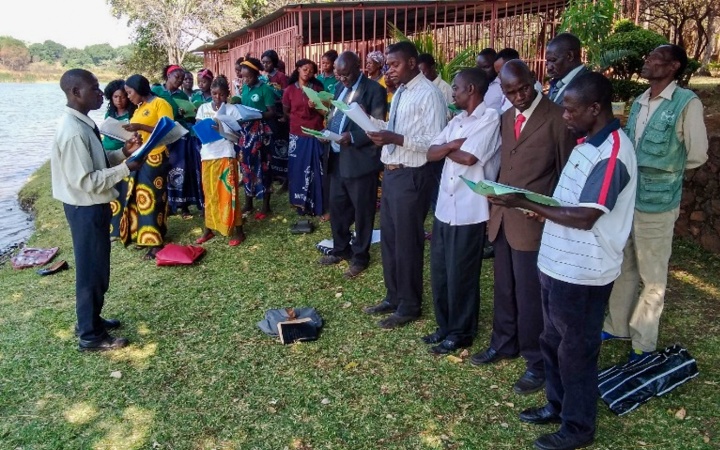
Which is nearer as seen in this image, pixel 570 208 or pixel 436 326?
pixel 570 208

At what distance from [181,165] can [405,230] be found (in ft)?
13.8

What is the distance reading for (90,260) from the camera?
3988 millimetres

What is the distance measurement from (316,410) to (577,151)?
6.60 feet

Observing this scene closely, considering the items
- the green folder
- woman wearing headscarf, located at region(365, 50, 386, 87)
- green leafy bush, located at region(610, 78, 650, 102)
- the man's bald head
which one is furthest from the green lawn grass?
green leafy bush, located at region(610, 78, 650, 102)

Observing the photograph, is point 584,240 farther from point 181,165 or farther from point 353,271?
point 181,165

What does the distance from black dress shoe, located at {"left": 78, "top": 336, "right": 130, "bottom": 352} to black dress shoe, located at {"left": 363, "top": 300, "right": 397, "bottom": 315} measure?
6.06ft

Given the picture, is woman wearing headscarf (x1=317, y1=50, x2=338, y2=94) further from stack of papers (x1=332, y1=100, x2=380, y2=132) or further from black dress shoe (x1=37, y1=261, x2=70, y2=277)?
black dress shoe (x1=37, y1=261, x2=70, y2=277)

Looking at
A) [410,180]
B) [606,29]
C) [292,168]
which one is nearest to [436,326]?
[410,180]

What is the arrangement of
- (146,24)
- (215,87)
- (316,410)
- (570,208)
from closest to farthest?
(570,208) → (316,410) → (215,87) → (146,24)

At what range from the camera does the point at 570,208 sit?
2475mm

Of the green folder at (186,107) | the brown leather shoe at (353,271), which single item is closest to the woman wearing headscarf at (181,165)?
the green folder at (186,107)

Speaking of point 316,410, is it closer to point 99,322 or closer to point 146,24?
point 99,322

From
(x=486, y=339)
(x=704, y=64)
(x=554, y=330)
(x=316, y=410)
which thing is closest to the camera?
(x=554, y=330)

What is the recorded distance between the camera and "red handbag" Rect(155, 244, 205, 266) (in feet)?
19.2
